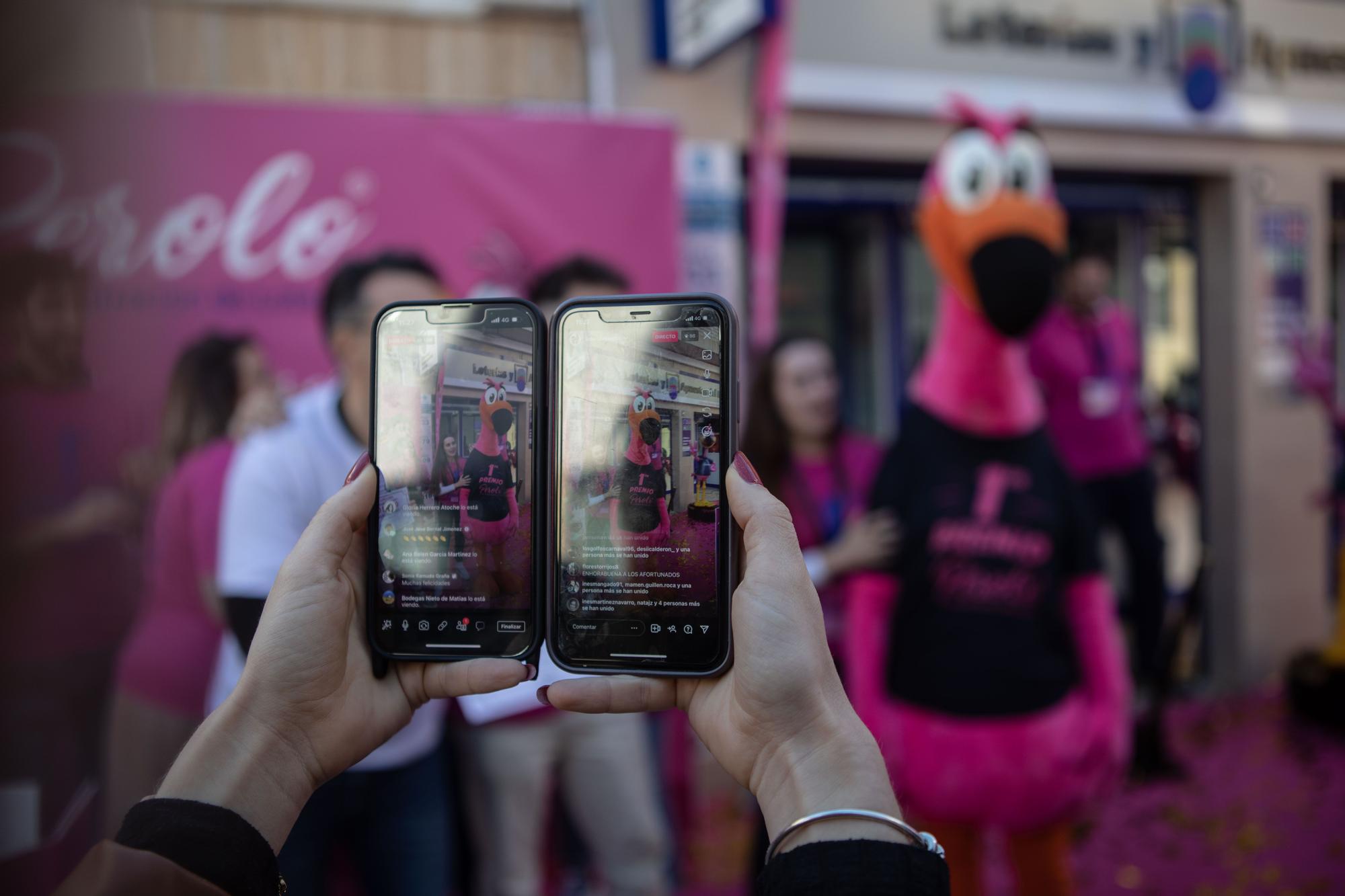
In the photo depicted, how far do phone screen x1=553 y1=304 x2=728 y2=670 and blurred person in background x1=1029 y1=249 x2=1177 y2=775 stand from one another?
11.5ft

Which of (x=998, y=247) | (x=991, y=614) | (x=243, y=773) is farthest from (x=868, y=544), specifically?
(x=243, y=773)

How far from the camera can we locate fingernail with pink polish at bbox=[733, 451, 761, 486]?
112 cm

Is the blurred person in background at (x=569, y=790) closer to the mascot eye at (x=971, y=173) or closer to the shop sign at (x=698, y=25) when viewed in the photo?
the mascot eye at (x=971, y=173)

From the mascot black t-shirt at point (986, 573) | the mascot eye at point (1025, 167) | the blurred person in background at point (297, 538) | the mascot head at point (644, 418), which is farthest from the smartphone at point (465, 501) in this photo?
the mascot eye at point (1025, 167)

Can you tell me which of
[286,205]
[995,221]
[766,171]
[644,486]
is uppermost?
[766,171]

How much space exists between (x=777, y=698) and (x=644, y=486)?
0.30 metres

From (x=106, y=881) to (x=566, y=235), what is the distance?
2912mm

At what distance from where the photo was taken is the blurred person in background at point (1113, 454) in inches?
171

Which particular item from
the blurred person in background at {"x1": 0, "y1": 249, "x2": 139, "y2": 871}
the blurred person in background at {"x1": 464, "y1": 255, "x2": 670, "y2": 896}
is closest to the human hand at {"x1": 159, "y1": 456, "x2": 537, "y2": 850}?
the blurred person in background at {"x1": 464, "y1": 255, "x2": 670, "y2": 896}

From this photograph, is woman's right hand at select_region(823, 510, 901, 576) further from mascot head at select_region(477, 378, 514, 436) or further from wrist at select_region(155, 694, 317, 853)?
Result: wrist at select_region(155, 694, 317, 853)

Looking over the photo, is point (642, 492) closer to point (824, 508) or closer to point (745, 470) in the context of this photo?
point (745, 470)

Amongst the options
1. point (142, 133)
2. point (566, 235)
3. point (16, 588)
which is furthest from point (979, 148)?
point (16, 588)

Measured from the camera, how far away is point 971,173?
2674mm

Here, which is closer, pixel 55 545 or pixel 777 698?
pixel 777 698
